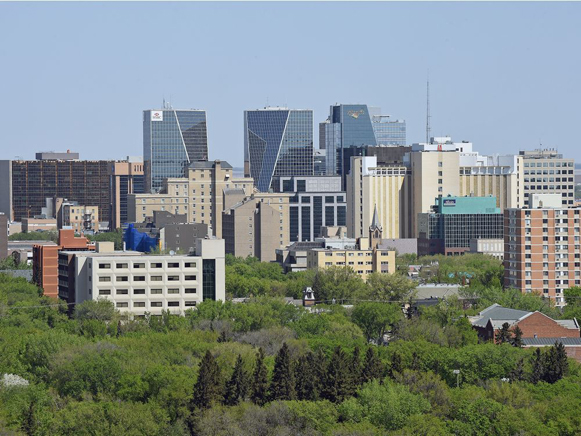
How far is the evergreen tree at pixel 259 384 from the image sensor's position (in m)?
83.7

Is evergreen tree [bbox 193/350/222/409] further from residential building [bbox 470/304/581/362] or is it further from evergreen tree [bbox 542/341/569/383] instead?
residential building [bbox 470/304/581/362]

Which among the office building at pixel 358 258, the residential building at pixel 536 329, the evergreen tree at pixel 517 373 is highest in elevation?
the office building at pixel 358 258

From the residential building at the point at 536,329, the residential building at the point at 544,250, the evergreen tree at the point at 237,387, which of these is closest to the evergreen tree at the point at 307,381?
the evergreen tree at the point at 237,387

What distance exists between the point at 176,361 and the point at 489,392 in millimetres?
20269

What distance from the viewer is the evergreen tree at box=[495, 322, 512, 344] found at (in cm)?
10739

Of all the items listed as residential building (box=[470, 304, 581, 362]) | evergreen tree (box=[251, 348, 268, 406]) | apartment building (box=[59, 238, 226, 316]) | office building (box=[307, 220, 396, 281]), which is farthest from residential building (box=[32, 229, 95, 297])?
evergreen tree (box=[251, 348, 268, 406])

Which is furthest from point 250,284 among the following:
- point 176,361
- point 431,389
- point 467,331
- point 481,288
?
point 431,389

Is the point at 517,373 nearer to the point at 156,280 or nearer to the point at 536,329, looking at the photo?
the point at 536,329

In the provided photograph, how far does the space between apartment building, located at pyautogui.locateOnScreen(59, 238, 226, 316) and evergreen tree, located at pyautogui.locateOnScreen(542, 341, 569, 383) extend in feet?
134

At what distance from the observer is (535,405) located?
79.5m

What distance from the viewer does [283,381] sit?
3334 inches

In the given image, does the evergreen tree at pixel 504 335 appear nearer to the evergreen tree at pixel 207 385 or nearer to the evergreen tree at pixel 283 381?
the evergreen tree at pixel 283 381

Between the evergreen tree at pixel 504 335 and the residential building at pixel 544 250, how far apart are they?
4463cm

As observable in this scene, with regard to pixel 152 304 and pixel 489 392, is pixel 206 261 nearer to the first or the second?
pixel 152 304
